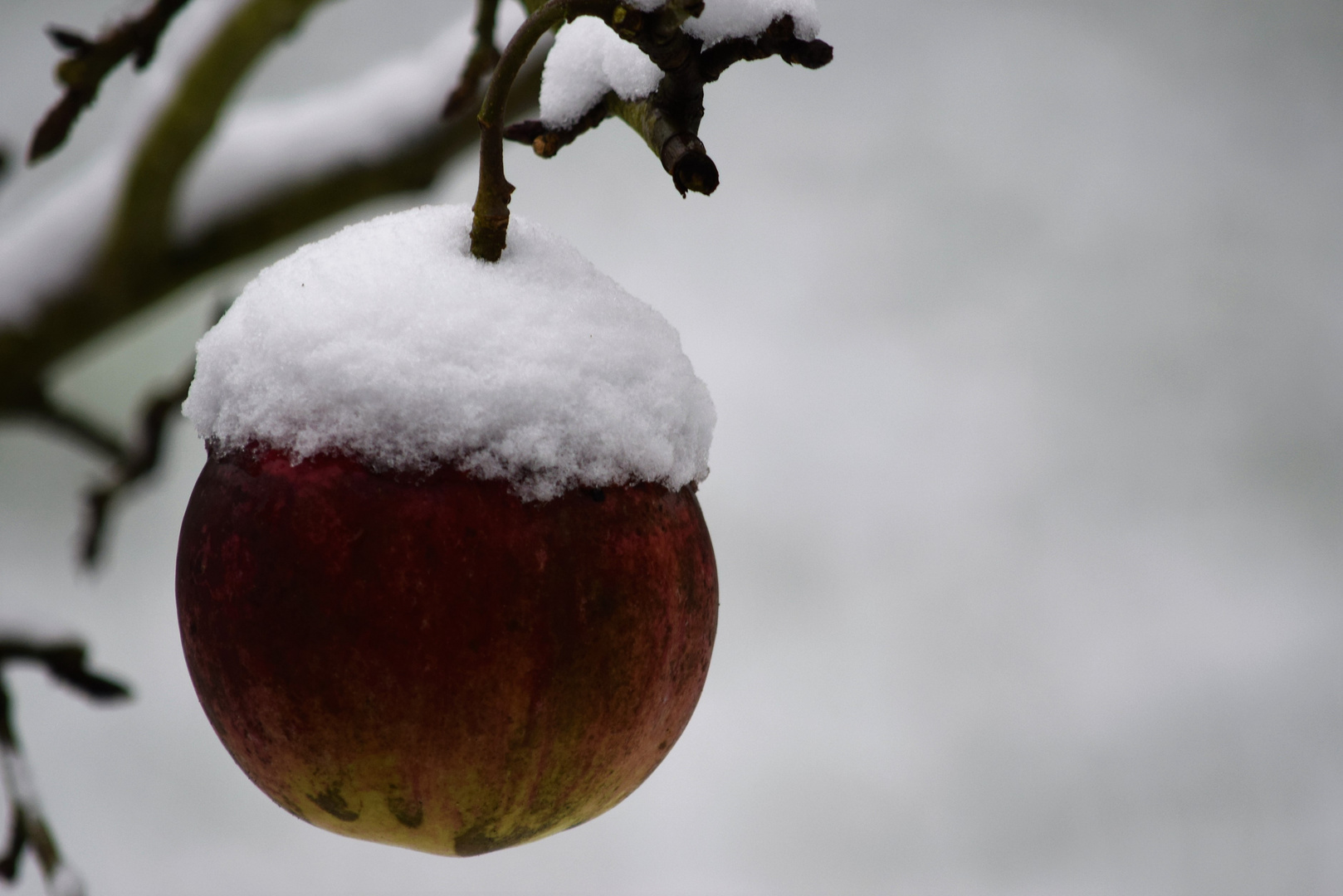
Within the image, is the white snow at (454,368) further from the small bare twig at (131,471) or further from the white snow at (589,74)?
the small bare twig at (131,471)

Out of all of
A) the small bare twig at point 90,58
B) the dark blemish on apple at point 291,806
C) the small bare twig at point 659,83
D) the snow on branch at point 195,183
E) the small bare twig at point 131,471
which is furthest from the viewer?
the snow on branch at point 195,183

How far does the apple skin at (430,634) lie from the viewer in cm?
46

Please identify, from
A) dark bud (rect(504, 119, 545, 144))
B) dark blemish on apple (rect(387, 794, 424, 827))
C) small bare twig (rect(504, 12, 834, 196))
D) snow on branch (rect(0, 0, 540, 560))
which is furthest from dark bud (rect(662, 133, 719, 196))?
snow on branch (rect(0, 0, 540, 560))

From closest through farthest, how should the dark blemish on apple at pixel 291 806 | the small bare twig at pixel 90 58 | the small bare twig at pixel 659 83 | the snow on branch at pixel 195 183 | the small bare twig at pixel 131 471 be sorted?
the small bare twig at pixel 659 83
the dark blemish on apple at pixel 291 806
the small bare twig at pixel 90 58
the small bare twig at pixel 131 471
the snow on branch at pixel 195 183

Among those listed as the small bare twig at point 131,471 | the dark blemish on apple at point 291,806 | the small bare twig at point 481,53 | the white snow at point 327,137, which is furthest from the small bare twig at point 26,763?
the white snow at point 327,137

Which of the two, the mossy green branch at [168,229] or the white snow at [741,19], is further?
the mossy green branch at [168,229]

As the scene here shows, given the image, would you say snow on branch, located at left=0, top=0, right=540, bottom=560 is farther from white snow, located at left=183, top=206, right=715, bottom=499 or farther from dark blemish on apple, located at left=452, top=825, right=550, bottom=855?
dark blemish on apple, located at left=452, top=825, right=550, bottom=855

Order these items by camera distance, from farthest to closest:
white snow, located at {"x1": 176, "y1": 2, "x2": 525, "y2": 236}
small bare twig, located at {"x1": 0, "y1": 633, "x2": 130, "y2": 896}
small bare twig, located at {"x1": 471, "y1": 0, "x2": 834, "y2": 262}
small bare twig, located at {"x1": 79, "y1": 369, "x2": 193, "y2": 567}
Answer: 1. white snow, located at {"x1": 176, "y1": 2, "x2": 525, "y2": 236}
2. small bare twig, located at {"x1": 79, "y1": 369, "x2": 193, "y2": 567}
3. small bare twig, located at {"x1": 0, "y1": 633, "x2": 130, "y2": 896}
4. small bare twig, located at {"x1": 471, "y1": 0, "x2": 834, "y2": 262}

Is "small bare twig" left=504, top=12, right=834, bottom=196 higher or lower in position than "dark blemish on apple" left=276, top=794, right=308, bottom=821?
higher

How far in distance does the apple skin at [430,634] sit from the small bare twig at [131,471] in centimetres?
51

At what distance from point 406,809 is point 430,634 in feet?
0.35

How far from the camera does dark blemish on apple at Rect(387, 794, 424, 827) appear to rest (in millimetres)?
505

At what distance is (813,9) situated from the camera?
490 millimetres

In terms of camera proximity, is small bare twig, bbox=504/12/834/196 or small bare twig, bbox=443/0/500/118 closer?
small bare twig, bbox=504/12/834/196
